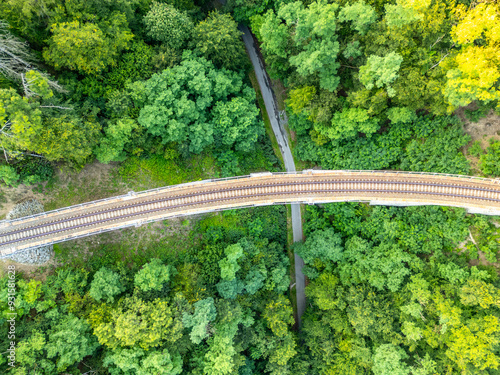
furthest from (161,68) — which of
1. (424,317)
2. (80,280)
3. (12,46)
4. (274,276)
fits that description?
(424,317)

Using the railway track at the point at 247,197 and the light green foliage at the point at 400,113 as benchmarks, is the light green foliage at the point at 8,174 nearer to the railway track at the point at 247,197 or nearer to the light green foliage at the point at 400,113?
the railway track at the point at 247,197

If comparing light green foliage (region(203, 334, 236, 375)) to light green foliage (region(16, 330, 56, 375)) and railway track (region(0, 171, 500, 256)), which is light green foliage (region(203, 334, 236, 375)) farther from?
light green foliage (region(16, 330, 56, 375))

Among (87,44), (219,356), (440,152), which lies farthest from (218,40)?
(219,356)

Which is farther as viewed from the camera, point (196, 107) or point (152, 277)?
point (196, 107)

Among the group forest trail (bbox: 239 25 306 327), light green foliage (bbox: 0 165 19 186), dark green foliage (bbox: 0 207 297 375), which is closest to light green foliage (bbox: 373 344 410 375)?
dark green foliage (bbox: 0 207 297 375)

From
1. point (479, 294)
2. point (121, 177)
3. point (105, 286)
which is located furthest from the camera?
point (121, 177)

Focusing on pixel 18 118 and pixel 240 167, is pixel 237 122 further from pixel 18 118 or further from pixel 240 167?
pixel 18 118
